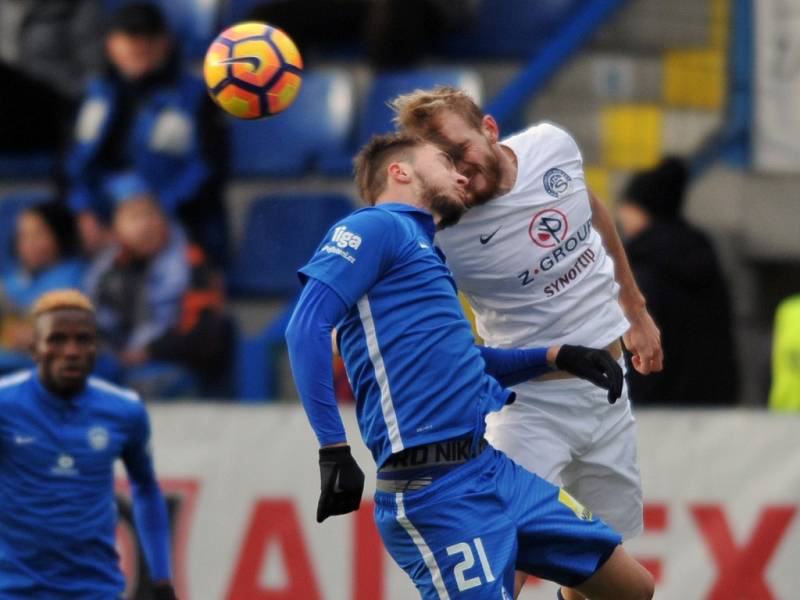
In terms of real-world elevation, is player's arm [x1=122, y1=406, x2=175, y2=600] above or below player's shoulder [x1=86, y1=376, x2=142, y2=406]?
below

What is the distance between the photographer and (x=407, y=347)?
16.9 feet

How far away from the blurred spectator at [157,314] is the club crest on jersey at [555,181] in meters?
3.95

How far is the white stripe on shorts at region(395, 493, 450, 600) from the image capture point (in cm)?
519

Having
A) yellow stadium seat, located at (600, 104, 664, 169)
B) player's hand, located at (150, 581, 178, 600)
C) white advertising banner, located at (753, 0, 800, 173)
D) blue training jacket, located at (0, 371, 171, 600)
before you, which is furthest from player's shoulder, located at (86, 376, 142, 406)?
white advertising banner, located at (753, 0, 800, 173)

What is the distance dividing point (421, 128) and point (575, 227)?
2.36 ft

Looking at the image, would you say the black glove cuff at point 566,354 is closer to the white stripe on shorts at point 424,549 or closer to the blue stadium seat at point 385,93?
the white stripe on shorts at point 424,549

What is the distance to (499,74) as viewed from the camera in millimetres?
10969

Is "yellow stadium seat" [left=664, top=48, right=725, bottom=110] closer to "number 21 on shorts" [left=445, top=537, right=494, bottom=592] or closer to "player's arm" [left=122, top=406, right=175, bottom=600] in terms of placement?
"player's arm" [left=122, top=406, right=175, bottom=600]

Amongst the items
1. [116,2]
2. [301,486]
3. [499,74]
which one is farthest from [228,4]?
[301,486]

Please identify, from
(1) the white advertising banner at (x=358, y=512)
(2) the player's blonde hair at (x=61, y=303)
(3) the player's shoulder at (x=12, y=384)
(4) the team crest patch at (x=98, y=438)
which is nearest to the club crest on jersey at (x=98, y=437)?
(4) the team crest patch at (x=98, y=438)

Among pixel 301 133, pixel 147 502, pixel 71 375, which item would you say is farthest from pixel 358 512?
pixel 301 133

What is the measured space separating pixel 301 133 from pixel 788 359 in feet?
12.1

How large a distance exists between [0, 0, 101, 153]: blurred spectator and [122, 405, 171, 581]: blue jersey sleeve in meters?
5.03

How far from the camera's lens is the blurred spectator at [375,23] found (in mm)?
10555
